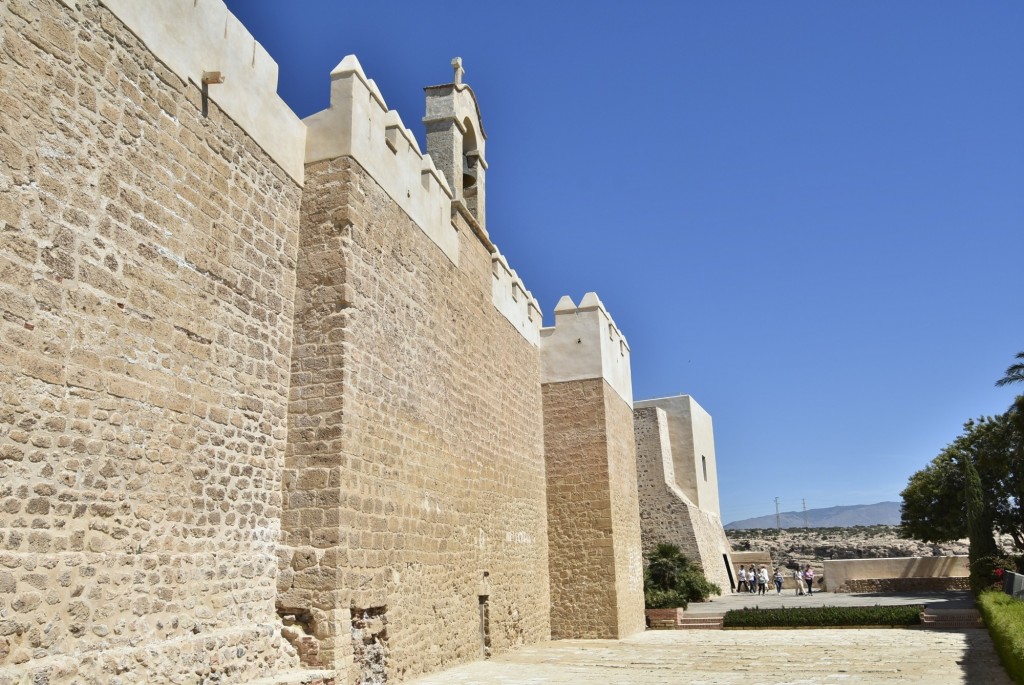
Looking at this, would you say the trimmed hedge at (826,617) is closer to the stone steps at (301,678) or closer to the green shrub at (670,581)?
the green shrub at (670,581)

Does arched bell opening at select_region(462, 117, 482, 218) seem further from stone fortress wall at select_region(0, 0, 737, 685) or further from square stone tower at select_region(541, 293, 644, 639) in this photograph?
square stone tower at select_region(541, 293, 644, 639)

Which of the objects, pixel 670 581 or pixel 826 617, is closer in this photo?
pixel 826 617

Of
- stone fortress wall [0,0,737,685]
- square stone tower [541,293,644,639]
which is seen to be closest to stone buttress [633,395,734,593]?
square stone tower [541,293,644,639]


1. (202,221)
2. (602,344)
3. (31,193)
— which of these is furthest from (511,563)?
(31,193)

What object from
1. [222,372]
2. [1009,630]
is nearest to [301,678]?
[222,372]

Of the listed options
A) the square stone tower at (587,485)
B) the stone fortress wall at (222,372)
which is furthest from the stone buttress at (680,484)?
the stone fortress wall at (222,372)

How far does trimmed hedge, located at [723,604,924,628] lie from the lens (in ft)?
52.8

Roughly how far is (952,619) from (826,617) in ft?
7.59

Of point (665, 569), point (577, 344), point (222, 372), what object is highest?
point (577, 344)

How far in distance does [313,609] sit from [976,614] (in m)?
14.6

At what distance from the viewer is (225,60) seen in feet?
22.9

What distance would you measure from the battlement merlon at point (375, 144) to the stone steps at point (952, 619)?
12.4m

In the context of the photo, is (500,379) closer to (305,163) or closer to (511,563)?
(511,563)

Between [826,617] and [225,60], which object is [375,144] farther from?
[826,617]
